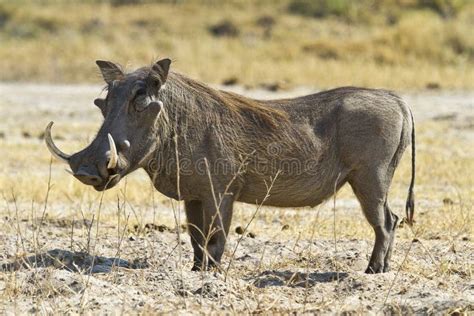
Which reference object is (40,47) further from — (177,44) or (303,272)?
(303,272)

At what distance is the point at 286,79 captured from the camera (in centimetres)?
2208

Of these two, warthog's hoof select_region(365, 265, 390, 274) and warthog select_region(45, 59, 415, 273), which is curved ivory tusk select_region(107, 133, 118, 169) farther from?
warthog's hoof select_region(365, 265, 390, 274)

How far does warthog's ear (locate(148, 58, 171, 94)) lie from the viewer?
22.0 ft

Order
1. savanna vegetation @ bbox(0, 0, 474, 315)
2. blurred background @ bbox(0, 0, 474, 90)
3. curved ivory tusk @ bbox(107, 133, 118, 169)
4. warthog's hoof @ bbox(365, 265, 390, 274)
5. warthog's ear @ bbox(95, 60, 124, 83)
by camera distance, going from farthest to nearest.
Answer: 1. blurred background @ bbox(0, 0, 474, 90)
2. warthog's hoof @ bbox(365, 265, 390, 274)
3. warthog's ear @ bbox(95, 60, 124, 83)
4. curved ivory tusk @ bbox(107, 133, 118, 169)
5. savanna vegetation @ bbox(0, 0, 474, 315)

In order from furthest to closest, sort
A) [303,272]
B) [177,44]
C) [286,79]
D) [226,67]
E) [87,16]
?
[87,16] → [177,44] → [226,67] → [286,79] → [303,272]

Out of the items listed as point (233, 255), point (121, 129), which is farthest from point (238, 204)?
point (233, 255)

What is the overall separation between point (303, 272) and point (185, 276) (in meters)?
0.81

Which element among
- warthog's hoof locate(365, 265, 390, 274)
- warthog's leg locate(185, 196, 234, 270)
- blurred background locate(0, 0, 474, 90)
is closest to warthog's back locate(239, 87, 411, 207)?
warthog's leg locate(185, 196, 234, 270)

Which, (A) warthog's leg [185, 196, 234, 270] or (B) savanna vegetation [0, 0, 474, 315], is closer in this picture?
(B) savanna vegetation [0, 0, 474, 315]

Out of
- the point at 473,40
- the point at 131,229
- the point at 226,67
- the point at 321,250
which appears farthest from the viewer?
the point at 473,40

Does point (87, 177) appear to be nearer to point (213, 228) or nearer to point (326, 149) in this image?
point (213, 228)

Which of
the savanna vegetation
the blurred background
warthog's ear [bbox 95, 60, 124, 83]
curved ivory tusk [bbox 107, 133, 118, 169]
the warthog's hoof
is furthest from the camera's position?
the blurred background

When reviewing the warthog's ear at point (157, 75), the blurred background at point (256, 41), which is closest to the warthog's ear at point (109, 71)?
the warthog's ear at point (157, 75)

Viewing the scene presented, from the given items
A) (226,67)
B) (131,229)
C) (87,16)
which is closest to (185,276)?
(131,229)
